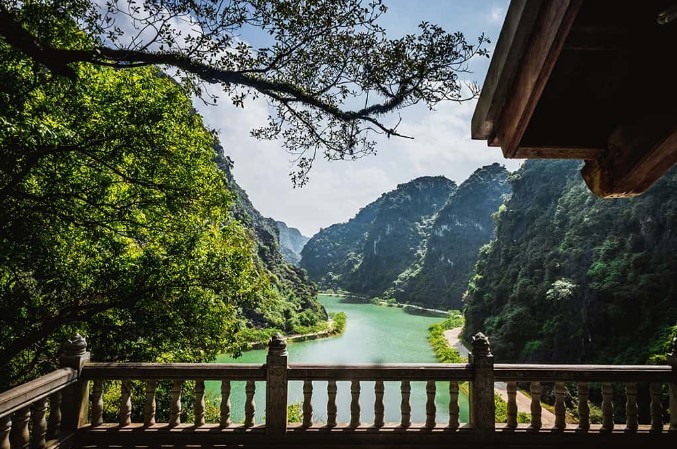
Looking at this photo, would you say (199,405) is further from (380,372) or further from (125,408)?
(380,372)

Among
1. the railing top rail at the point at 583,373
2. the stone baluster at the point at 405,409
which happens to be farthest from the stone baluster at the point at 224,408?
the railing top rail at the point at 583,373

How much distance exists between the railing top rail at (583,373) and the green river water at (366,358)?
1302mm

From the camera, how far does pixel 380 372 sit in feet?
17.0

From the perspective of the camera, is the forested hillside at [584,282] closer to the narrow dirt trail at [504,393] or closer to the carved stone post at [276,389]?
the narrow dirt trail at [504,393]

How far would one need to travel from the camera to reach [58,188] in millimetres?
6520

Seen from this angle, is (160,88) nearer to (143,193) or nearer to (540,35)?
(143,193)

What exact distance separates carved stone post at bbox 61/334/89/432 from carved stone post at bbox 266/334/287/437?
2.42 meters

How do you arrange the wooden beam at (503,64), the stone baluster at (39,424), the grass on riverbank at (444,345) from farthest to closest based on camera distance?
the grass on riverbank at (444,345)
the stone baluster at (39,424)
the wooden beam at (503,64)

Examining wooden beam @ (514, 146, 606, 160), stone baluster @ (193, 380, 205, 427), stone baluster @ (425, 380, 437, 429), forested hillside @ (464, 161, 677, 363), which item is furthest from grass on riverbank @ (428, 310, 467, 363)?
wooden beam @ (514, 146, 606, 160)

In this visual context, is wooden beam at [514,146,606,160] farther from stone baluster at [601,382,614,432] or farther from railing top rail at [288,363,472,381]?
stone baluster at [601,382,614,432]

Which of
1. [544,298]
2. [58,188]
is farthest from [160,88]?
[544,298]

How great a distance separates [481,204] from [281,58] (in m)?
127

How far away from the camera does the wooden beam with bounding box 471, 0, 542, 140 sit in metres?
1.86

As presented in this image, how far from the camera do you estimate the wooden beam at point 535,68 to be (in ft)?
5.52
